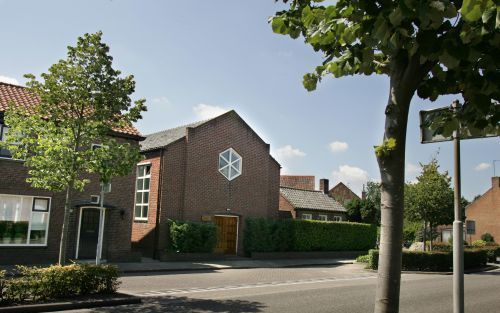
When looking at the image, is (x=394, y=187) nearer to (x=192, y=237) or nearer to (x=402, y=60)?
(x=402, y=60)

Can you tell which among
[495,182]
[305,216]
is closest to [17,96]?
Answer: [305,216]

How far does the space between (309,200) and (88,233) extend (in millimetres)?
19930

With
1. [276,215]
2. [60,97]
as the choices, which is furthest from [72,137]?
[276,215]

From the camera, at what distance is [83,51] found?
12.4m

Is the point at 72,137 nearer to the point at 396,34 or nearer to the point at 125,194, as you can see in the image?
the point at 125,194

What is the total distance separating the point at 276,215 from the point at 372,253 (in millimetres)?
8264

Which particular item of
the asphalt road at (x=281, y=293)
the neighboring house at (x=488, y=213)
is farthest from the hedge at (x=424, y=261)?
the neighboring house at (x=488, y=213)

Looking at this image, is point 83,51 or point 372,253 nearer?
point 83,51

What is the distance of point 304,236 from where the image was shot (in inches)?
1107

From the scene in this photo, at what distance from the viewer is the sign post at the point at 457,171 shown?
4363mm

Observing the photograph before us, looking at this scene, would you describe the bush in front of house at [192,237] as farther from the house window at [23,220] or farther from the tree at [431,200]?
the tree at [431,200]

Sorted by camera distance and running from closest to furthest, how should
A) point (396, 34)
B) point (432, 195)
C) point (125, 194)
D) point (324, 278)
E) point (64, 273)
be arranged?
point (396, 34) < point (64, 273) < point (324, 278) < point (125, 194) < point (432, 195)

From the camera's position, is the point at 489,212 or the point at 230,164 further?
the point at 489,212

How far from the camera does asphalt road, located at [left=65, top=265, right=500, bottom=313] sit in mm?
10727
